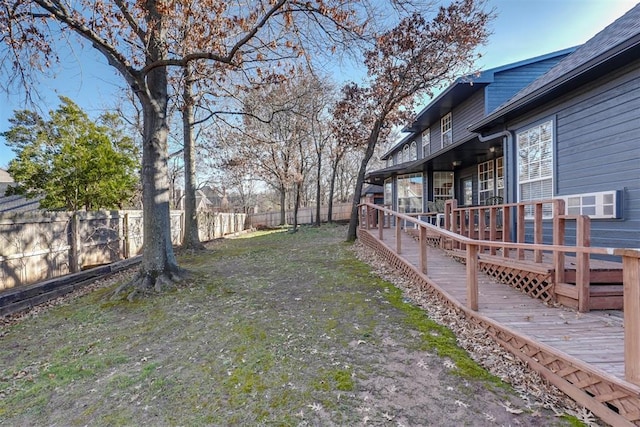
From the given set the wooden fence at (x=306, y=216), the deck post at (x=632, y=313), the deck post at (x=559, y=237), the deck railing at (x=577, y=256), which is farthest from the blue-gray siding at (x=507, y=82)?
the wooden fence at (x=306, y=216)

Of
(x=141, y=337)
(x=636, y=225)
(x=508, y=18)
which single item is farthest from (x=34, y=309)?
(x=508, y=18)

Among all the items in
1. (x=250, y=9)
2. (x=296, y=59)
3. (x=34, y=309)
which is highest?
(x=250, y=9)

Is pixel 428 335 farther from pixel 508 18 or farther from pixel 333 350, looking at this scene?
pixel 508 18

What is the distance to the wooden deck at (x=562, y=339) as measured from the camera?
2145 mm

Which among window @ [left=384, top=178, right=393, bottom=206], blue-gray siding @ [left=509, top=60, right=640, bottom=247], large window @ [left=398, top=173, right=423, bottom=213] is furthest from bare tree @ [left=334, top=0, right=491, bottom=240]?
window @ [left=384, top=178, right=393, bottom=206]

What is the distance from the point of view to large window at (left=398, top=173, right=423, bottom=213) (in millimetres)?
13680

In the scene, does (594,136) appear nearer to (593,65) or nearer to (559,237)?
(593,65)

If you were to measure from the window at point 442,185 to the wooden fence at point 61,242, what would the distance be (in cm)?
1098

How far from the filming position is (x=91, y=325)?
14.5 ft

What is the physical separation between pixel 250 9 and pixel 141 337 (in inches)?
214

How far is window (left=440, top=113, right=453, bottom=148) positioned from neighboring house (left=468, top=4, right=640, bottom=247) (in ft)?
18.5

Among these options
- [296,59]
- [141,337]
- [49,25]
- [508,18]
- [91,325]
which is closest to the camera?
[141,337]

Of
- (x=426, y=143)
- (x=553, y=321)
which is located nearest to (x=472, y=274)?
(x=553, y=321)

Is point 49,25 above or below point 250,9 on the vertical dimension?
below
